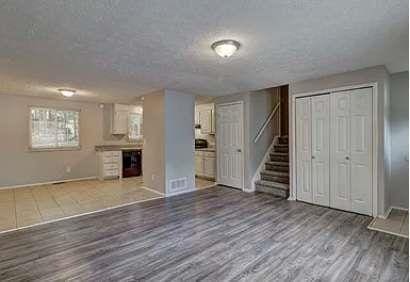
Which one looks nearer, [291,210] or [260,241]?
[260,241]

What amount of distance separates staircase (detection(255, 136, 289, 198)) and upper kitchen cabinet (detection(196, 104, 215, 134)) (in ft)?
6.94

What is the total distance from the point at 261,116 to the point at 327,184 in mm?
2272

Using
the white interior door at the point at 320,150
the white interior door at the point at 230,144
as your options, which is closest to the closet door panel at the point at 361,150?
the white interior door at the point at 320,150

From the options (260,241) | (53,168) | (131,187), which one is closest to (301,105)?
(260,241)

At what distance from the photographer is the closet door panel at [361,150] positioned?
12.0ft

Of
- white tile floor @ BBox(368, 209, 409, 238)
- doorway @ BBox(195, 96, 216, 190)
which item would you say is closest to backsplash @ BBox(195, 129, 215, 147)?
doorway @ BBox(195, 96, 216, 190)

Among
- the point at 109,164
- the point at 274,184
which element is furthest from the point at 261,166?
the point at 109,164

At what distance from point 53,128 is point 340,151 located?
6.96 meters

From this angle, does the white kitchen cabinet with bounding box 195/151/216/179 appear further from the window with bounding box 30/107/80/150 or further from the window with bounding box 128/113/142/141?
the window with bounding box 30/107/80/150

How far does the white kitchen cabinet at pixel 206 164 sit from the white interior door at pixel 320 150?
9.73 ft

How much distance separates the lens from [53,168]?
632 centimetres

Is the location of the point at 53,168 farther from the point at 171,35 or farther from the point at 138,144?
the point at 171,35

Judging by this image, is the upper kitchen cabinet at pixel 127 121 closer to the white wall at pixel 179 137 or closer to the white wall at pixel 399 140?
the white wall at pixel 179 137

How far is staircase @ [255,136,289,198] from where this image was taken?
16.5 feet
